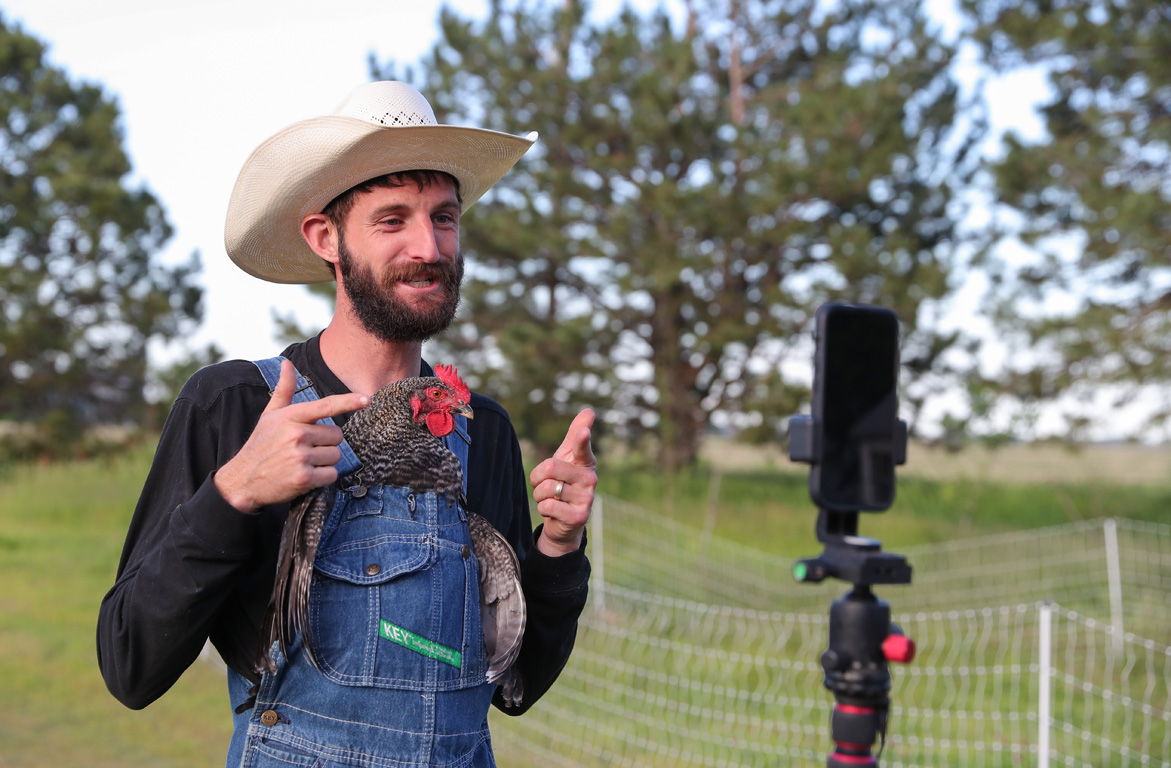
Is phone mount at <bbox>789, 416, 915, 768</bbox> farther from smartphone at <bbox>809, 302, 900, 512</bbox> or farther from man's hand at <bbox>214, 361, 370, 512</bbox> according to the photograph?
man's hand at <bbox>214, 361, 370, 512</bbox>

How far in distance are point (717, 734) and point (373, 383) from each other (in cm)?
461

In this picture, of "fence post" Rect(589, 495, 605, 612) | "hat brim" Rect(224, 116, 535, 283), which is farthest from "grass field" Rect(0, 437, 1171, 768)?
"hat brim" Rect(224, 116, 535, 283)

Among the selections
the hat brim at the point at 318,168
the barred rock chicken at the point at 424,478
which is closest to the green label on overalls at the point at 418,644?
the barred rock chicken at the point at 424,478

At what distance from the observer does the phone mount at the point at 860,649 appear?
5.57ft

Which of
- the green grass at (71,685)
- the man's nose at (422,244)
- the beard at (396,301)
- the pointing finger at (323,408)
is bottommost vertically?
the green grass at (71,685)

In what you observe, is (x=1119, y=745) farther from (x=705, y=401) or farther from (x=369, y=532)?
(x=705, y=401)

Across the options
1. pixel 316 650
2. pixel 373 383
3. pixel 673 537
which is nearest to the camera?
pixel 316 650

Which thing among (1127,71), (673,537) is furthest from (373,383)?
(1127,71)

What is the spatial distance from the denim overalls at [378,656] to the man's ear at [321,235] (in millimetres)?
363

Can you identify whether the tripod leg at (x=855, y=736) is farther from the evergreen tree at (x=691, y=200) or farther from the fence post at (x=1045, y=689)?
the evergreen tree at (x=691, y=200)

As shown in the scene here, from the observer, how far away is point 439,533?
5.90 feet

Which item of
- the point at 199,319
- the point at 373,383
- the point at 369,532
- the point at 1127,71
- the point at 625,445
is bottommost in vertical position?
the point at 369,532

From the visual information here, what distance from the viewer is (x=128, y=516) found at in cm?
1341

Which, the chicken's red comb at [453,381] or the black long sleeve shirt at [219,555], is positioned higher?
the chicken's red comb at [453,381]
